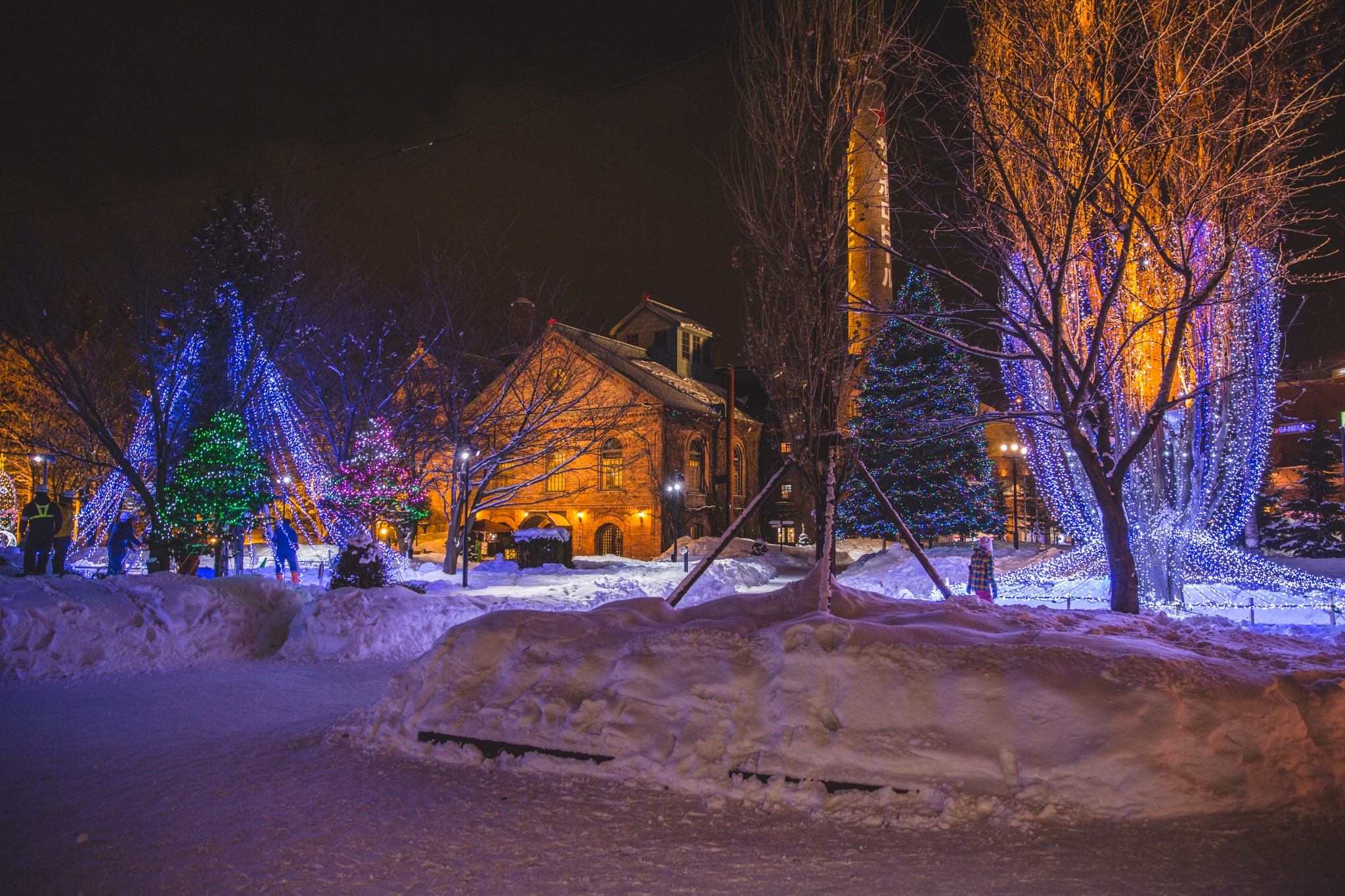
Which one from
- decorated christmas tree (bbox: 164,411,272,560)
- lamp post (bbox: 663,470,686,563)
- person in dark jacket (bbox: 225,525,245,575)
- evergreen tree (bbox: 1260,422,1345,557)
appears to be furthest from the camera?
lamp post (bbox: 663,470,686,563)

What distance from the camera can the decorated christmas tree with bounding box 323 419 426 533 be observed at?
19.0 m

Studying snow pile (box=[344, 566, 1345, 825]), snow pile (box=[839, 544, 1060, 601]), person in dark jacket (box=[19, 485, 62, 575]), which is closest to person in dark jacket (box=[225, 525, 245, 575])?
person in dark jacket (box=[19, 485, 62, 575])

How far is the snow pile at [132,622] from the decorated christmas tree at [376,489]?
733cm

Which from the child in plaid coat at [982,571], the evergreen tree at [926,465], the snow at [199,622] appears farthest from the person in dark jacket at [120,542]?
the evergreen tree at [926,465]

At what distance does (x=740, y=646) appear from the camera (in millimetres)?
5293

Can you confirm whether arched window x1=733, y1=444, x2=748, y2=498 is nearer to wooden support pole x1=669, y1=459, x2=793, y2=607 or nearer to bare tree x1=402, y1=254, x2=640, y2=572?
bare tree x1=402, y1=254, x2=640, y2=572

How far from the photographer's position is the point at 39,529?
13.1 metres

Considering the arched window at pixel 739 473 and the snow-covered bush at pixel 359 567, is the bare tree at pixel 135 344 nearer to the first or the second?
the snow-covered bush at pixel 359 567

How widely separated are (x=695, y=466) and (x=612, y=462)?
4250 millimetres

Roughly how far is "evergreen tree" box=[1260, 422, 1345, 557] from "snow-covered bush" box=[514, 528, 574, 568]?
2630cm

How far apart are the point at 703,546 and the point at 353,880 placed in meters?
29.4

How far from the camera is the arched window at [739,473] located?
41.5m

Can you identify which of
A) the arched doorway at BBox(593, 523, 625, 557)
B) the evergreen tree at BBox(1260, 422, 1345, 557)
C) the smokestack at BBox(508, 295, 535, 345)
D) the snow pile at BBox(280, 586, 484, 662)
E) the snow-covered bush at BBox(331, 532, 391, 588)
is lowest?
the snow pile at BBox(280, 586, 484, 662)

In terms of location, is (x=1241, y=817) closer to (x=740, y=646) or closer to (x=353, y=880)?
(x=740, y=646)
